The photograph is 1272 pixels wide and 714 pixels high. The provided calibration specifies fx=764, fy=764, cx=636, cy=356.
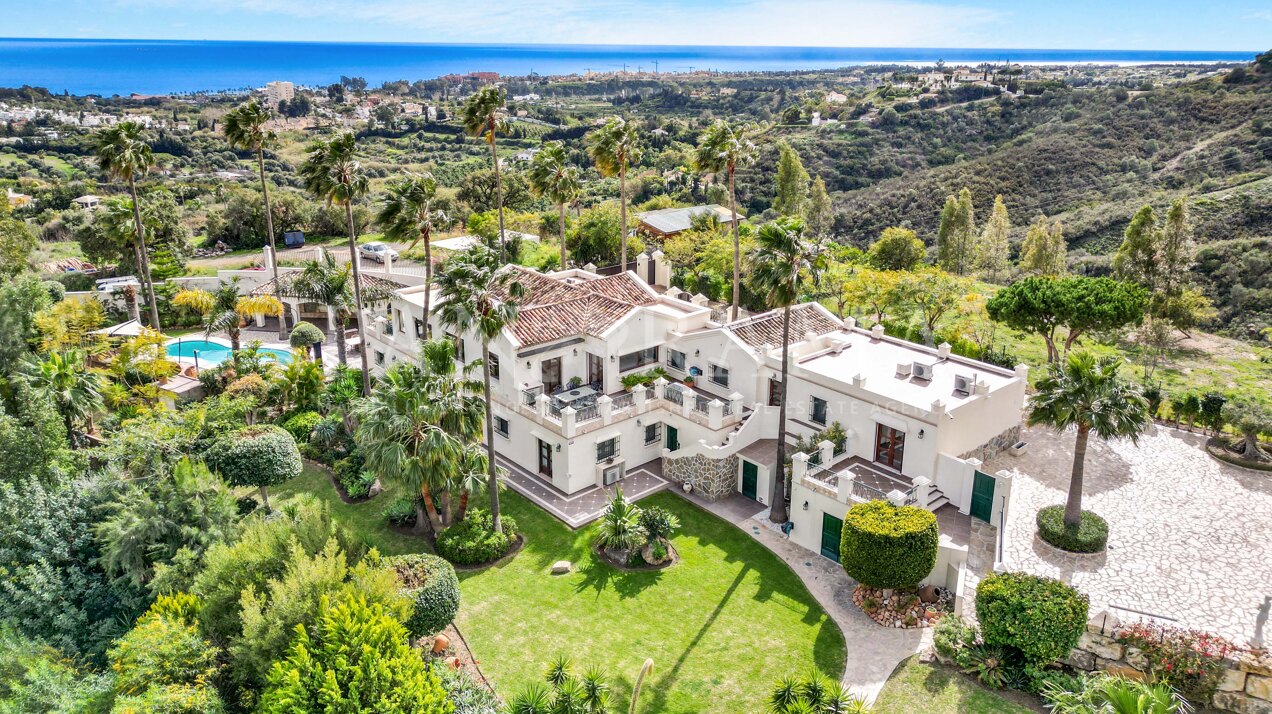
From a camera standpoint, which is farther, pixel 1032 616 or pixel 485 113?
pixel 485 113

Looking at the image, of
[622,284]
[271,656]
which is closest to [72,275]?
[622,284]

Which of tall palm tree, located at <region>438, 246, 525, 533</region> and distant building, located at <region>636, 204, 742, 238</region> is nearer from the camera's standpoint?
tall palm tree, located at <region>438, 246, 525, 533</region>

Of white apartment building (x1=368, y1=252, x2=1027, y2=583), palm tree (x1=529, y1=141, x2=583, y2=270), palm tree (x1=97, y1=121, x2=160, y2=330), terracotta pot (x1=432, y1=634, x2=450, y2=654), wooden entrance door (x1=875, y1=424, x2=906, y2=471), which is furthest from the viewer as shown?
palm tree (x1=529, y1=141, x2=583, y2=270)

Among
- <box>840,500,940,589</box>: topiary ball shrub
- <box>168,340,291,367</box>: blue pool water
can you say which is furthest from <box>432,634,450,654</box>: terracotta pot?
<box>168,340,291,367</box>: blue pool water

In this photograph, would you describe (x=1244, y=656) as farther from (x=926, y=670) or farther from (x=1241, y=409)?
(x=1241, y=409)

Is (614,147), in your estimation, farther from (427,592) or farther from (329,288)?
(427,592)

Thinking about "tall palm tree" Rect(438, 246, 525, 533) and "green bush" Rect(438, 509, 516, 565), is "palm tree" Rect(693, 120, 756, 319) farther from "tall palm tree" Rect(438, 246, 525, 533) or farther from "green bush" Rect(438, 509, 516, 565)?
"green bush" Rect(438, 509, 516, 565)

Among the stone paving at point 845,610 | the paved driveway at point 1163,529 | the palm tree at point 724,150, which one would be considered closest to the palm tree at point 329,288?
the palm tree at point 724,150

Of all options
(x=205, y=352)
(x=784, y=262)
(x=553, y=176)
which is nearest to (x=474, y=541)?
(x=784, y=262)
